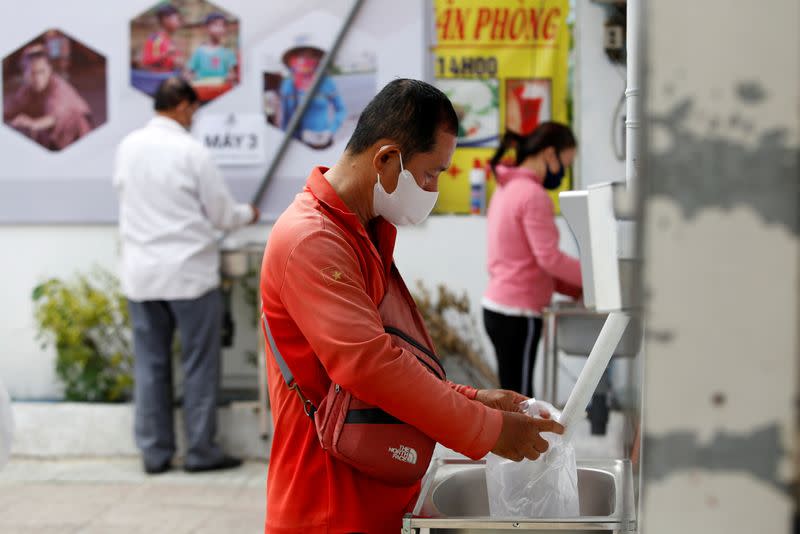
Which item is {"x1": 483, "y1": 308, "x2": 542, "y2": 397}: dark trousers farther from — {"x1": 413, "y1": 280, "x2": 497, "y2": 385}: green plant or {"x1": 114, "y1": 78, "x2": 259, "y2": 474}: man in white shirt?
{"x1": 114, "y1": 78, "x2": 259, "y2": 474}: man in white shirt

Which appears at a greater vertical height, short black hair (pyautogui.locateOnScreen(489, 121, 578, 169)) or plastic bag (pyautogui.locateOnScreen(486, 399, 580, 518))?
short black hair (pyautogui.locateOnScreen(489, 121, 578, 169))

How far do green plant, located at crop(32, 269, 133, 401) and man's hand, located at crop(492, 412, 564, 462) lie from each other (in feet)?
14.3

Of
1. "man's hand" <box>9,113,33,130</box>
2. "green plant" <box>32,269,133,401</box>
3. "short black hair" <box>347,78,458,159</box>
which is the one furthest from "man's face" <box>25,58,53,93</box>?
"short black hair" <box>347,78,458,159</box>

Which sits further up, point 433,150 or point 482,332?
point 433,150

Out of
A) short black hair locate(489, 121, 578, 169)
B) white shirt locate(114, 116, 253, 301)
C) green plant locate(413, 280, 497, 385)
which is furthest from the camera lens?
green plant locate(413, 280, 497, 385)

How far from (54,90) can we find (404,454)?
5010mm

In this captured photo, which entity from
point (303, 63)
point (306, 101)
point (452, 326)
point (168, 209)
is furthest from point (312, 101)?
point (452, 326)

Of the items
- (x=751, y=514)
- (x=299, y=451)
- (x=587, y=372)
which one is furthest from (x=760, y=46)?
(x=299, y=451)

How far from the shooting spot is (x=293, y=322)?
1.79 meters

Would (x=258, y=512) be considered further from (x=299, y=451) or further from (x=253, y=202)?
(x=299, y=451)

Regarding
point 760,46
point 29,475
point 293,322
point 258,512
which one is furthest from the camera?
point 29,475

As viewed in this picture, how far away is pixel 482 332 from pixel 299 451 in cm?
413

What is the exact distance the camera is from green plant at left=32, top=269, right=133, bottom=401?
18.7 ft

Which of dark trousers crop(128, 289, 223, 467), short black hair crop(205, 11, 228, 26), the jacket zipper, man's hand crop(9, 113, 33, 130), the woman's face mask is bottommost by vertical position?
dark trousers crop(128, 289, 223, 467)
